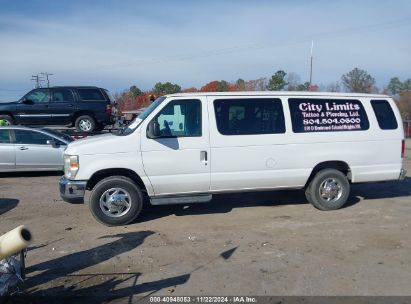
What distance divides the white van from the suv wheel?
7863 millimetres

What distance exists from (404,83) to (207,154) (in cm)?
7839

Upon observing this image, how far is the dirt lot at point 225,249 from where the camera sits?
4512 mm

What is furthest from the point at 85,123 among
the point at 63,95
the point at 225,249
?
the point at 225,249

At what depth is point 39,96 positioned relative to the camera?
14.5 m

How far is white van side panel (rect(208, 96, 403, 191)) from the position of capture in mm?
6980

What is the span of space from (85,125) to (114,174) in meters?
8.28

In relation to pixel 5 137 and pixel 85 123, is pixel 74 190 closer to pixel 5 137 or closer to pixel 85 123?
pixel 5 137

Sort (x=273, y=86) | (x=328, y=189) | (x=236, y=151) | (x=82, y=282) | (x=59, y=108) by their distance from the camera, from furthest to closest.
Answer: (x=273, y=86) < (x=59, y=108) < (x=328, y=189) < (x=236, y=151) < (x=82, y=282)

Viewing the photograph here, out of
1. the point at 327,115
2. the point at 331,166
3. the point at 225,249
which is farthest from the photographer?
the point at 331,166

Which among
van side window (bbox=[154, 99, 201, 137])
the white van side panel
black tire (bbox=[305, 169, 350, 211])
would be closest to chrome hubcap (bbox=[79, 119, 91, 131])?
van side window (bbox=[154, 99, 201, 137])

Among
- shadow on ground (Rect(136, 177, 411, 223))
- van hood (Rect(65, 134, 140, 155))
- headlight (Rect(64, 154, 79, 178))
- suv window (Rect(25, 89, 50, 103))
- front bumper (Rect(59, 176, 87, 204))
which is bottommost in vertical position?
shadow on ground (Rect(136, 177, 411, 223))

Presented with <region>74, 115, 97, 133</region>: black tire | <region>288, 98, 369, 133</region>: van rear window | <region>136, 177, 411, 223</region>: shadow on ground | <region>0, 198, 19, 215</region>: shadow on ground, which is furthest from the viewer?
<region>74, 115, 97, 133</region>: black tire

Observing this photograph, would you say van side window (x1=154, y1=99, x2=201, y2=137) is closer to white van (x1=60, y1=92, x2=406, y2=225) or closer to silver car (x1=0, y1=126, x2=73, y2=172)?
white van (x1=60, y1=92, x2=406, y2=225)

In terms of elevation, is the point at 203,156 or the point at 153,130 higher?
the point at 153,130
